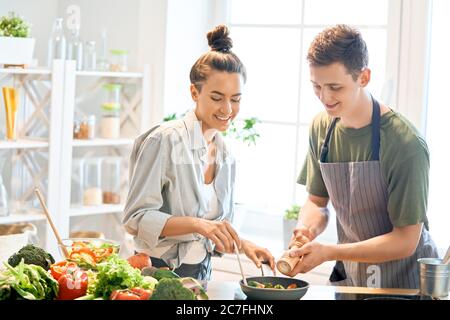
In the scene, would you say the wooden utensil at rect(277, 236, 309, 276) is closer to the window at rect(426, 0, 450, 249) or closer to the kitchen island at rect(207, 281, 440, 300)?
the kitchen island at rect(207, 281, 440, 300)

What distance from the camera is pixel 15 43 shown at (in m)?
3.91

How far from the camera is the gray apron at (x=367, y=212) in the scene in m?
2.70

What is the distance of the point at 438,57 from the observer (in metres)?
3.81

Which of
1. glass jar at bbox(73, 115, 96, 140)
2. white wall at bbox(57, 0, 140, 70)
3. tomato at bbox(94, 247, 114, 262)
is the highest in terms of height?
white wall at bbox(57, 0, 140, 70)

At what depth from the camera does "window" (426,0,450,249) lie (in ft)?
12.4

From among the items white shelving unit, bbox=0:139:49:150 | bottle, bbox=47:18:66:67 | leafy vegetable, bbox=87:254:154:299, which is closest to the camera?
leafy vegetable, bbox=87:254:154:299

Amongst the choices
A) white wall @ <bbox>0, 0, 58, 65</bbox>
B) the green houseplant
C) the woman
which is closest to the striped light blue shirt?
the woman

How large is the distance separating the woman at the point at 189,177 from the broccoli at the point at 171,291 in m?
0.65

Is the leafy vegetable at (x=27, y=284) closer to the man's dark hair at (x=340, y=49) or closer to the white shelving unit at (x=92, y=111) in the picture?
the man's dark hair at (x=340, y=49)

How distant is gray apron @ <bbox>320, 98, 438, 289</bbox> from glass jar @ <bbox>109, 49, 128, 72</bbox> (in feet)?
5.88

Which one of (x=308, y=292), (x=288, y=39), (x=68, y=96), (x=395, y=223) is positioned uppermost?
(x=288, y=39)
